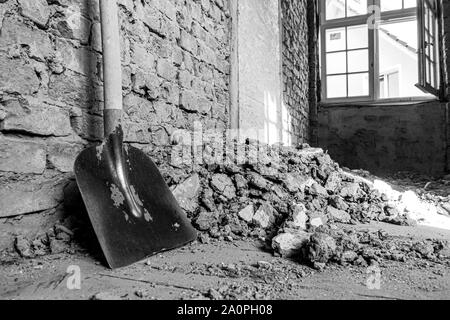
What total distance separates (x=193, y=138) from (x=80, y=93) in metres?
0.96

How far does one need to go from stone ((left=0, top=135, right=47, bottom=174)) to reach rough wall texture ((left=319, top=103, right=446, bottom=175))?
17.4 ft

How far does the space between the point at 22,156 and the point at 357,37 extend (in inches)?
236

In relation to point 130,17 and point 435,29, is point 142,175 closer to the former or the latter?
point 130,17

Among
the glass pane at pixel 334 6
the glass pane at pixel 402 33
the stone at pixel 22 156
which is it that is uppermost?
the glass pane at pixel 402 33

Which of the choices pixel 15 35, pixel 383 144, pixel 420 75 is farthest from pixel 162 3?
pixel 383 144

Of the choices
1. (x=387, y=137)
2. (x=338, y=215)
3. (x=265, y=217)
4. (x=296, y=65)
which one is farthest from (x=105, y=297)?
(x=387, y=137)

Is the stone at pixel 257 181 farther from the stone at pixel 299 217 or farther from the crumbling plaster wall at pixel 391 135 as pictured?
the crumbling plaster wall at pixel 391 135

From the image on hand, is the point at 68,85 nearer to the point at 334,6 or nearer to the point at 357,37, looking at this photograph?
the point at 357,37

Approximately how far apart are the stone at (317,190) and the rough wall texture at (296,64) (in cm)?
235

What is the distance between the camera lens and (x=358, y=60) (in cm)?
575

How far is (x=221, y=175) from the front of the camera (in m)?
2.04

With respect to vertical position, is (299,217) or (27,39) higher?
(27,39)

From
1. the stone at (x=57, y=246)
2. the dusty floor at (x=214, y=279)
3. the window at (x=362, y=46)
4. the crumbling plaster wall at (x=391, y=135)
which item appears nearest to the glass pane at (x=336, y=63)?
the window at (x=362, y=46)

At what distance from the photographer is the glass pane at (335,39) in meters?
6.00
